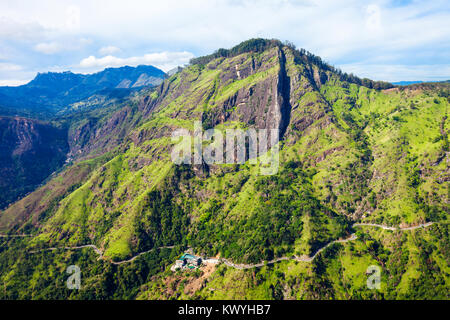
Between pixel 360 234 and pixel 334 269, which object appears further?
pixel 360 234

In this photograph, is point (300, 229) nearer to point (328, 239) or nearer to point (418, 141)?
point (328, 239)

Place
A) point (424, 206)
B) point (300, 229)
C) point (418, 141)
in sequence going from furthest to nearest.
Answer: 1. point (418, 141)
2. point (300, 229)
3. point (424, 206)

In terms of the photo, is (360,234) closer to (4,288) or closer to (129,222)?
(129,222)

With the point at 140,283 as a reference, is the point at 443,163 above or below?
above

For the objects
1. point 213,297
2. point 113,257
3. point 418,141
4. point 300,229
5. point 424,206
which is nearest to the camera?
point 213,297

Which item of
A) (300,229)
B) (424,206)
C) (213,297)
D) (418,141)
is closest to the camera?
(213,297)

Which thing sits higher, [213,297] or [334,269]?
[334,269]
